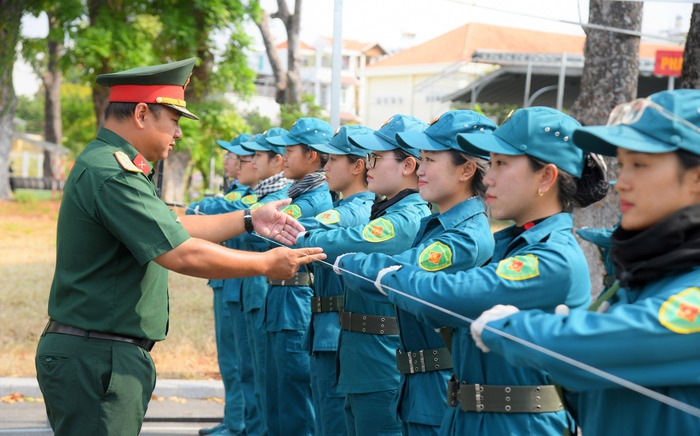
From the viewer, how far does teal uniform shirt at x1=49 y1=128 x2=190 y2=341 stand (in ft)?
12.1

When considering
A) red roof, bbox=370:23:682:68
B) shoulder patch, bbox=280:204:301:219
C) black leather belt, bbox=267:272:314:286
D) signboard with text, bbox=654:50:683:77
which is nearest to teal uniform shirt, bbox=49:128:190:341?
shoulder patch, bbox=280:204:301:219

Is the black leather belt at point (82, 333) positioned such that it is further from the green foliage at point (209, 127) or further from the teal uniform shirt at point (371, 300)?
the green foliage at point (209, 127)

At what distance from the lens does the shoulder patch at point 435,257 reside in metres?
3.55

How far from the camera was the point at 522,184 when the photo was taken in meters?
3.15

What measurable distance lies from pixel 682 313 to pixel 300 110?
15789 mm

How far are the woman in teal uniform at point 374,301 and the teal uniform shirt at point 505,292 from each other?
52.1 inches

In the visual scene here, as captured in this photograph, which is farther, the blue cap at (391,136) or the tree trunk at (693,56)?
the tree trunk at (693,56)

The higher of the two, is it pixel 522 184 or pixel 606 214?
pixel 522 184

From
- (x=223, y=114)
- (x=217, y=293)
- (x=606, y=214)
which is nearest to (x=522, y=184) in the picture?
(x=217, y=293)

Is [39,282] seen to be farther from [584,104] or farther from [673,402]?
[673,402]

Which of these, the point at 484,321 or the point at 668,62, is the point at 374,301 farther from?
the point at 668,62

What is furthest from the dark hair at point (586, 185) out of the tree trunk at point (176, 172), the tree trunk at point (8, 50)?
the tree trunk at point (8, 50)

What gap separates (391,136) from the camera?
4812mm

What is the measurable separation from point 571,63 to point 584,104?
18.0m
